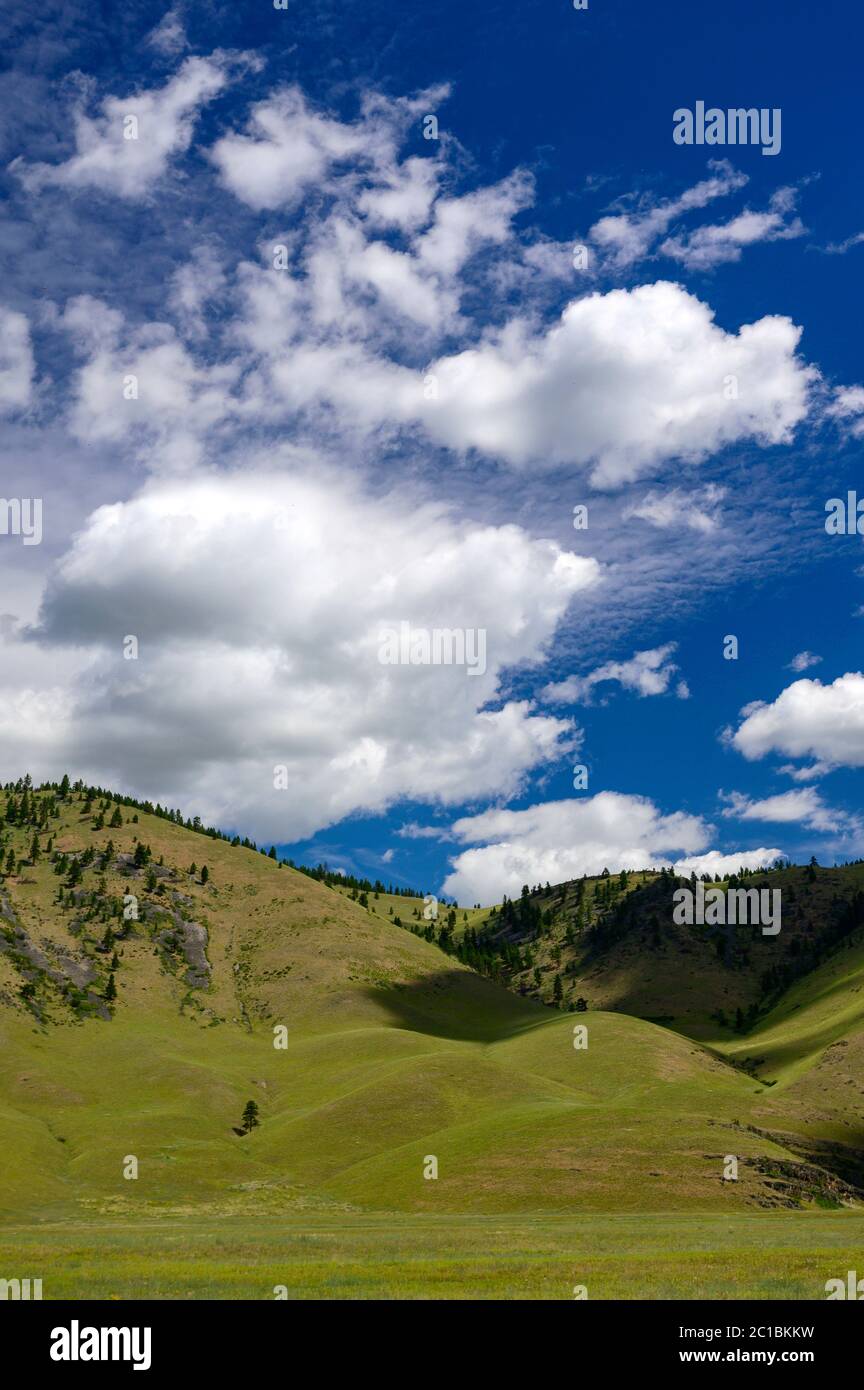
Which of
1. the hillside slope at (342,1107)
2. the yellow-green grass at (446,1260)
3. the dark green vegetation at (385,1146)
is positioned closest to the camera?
the yellow-green grass at (446,1260)

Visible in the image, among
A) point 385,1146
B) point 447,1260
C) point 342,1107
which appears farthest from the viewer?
point 342,1107

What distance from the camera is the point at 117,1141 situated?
109125mm

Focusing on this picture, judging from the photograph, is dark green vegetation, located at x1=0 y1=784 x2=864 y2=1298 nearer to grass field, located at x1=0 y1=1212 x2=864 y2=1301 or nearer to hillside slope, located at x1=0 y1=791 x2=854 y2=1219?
grass field, located at x1=0 y1=1212 x2=864 y2=1301

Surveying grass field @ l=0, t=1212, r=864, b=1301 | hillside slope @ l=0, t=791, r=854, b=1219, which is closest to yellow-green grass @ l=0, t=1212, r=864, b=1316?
grass field @ l=0, t=1212, r=864, b=1301

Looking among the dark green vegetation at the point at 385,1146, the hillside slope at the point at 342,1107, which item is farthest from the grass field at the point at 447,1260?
the hillside slope at the point at 342,1107

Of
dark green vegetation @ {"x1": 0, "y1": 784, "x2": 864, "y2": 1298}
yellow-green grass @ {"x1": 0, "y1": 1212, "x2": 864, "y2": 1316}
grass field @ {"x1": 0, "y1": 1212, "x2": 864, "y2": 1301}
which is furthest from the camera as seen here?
dark green vegetation @ {"x1": 0, "y1": 784, "x2": 864, "y2": 1298}

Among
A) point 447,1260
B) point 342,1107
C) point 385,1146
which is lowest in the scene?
point 385,1146

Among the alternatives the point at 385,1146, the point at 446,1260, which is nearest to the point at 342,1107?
the point at 385,1146

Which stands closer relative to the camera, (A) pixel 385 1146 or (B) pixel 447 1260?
(B) pixel 447 1260

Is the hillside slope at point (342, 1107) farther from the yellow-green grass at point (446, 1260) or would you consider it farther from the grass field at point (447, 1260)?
the grass field at point (447, 1260)

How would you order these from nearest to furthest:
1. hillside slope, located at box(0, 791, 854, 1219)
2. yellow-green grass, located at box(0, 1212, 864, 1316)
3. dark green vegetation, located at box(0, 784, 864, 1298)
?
yellow-green grass, located at box(0, 1212, 864, 1316), dark green vegetation, located at box(0, 784, 864, 1298), hillside slope, located at box(0, 791, 854, 1219)

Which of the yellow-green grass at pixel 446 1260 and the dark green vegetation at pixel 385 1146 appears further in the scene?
the dark green vegetation at pixel 385 1146

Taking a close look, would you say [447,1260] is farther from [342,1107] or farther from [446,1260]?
[342,1107]
